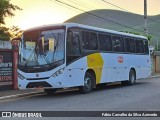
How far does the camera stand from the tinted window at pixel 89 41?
66.5 feet

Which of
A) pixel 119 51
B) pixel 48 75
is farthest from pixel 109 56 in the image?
pixel 48 75

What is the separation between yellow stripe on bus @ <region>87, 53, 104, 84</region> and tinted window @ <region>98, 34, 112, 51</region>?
0.62 meters

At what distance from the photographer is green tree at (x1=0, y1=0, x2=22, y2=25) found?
4166 centimetres

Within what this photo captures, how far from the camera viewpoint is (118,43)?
80.3ft

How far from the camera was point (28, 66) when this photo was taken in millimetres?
19094

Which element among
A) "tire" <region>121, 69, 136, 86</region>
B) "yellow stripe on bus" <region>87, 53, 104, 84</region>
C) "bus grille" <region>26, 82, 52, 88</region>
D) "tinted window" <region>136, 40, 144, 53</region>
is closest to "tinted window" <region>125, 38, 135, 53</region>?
"tinted window" <region>136, 40, 144, 53</region>

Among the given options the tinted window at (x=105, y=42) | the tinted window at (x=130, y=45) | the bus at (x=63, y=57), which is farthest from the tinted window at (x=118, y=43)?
the bus at (x=63, y=57)

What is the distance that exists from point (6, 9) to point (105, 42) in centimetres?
2220

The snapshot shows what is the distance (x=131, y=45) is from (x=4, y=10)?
19282 millimetres

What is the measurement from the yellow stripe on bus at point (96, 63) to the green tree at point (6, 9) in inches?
848

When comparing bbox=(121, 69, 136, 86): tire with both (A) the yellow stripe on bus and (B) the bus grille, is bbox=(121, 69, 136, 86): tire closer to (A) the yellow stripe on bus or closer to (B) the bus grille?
(A) the yellow stripe on bus

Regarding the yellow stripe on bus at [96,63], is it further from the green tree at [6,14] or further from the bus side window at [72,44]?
the green tree at [6,14]

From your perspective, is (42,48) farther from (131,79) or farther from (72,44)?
(131,79)

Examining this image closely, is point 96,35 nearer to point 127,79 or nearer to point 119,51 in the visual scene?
point 119,51
